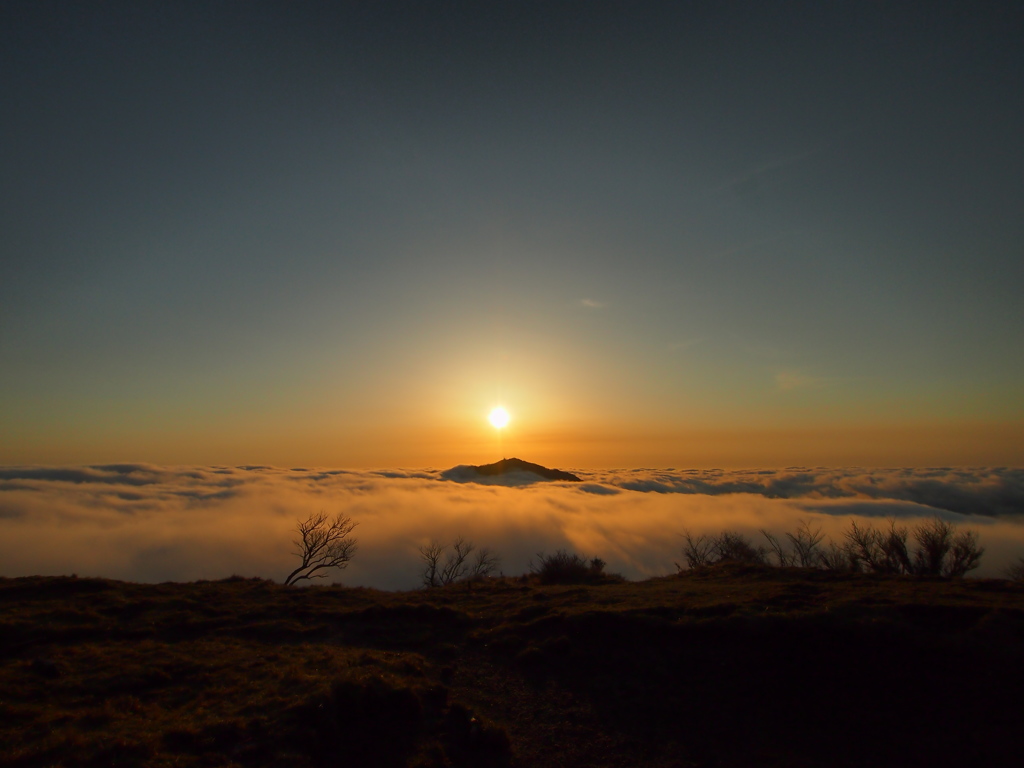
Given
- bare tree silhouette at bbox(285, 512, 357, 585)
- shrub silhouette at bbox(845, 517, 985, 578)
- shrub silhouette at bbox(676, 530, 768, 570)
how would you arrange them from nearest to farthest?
shrub silhouette at bbox(845, 517, 985, 578) → bare tree silhouette at bbox(285, 512, 357, 585) → shrub silhouette at bbox(676, 530, 768, 570)

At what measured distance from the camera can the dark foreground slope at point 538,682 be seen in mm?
11820

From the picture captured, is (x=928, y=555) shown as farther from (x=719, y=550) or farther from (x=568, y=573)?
(x=568, y=573)

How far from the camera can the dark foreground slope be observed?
1182cm

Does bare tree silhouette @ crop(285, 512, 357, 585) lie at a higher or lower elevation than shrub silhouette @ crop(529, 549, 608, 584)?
higher

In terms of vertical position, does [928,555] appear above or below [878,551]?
above

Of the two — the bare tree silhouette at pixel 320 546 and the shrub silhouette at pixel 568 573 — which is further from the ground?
the bare tree silhouette at pixel 320 546

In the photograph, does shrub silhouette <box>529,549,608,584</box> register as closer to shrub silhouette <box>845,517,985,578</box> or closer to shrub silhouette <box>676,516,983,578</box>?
shrub silhouette <box>676,516,983,578</box>

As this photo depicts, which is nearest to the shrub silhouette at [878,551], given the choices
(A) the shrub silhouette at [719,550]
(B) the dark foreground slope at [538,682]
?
(A) the shrub silhouette at [719,550]

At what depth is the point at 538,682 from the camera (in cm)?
1695

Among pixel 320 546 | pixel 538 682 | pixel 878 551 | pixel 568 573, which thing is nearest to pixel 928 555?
pixel 878 551

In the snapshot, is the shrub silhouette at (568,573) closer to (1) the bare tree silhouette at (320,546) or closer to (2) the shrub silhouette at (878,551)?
(2) the shrub silhouette at (878,551)

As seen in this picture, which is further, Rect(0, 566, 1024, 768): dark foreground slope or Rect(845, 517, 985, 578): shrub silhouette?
Rect(845, 517, 985, 578): shrub silhouette

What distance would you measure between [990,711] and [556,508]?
13394 cm

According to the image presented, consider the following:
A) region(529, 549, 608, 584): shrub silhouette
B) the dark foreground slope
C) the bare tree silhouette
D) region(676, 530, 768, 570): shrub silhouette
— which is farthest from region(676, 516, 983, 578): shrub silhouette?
the bare tree silhouette
